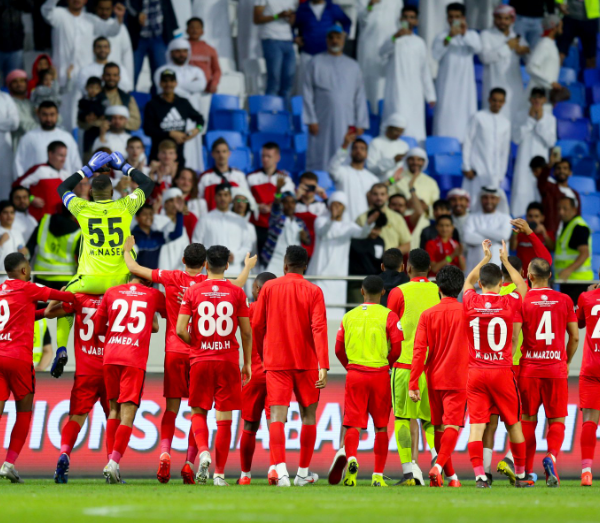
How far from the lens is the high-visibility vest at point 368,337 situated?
9.95m

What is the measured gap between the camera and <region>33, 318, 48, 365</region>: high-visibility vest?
1232cm

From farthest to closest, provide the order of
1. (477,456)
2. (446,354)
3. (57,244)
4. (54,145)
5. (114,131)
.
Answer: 1. (114,131)
2. (54,145)
3. (57,244)
4. (446,354)
5. (477,456)

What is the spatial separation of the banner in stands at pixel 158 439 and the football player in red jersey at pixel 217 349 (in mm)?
2071

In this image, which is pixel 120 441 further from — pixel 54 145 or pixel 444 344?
pixel 54 145

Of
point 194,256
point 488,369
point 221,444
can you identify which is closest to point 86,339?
point 194,256

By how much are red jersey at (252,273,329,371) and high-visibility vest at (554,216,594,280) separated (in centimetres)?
645

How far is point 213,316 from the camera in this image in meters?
9.64

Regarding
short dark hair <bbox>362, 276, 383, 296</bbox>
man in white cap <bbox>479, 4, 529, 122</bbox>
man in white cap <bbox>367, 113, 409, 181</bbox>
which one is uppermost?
man in white cap <bbox>479, 4, 529, 122</bbox>

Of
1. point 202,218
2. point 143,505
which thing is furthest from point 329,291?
point 143,505

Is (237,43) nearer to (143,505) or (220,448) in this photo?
(220,448)

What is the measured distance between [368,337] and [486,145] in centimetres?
853

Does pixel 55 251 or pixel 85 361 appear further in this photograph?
pixel 55 251

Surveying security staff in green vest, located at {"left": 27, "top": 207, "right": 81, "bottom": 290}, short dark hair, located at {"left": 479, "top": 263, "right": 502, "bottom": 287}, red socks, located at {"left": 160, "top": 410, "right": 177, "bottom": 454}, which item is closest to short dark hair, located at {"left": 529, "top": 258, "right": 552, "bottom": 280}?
short dark hair, located at {"left": 479, "top": 263, "right": 502, "bottom": 287}

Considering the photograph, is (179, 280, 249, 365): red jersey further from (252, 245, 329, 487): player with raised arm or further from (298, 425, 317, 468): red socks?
(298, 425, 317, 468): red socks
